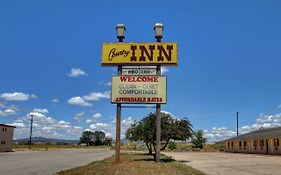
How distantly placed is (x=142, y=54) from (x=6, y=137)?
49.2 m

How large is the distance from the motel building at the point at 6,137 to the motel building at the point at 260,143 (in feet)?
127

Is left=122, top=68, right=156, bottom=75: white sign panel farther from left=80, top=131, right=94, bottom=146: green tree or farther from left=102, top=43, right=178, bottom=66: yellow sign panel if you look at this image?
left=80, top=131, right=94, bottom=146: green tree

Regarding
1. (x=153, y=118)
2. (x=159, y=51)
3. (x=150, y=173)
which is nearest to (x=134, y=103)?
(x=159, y=51)

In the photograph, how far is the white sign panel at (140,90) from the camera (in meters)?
21.6

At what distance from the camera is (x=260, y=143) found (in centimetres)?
5172

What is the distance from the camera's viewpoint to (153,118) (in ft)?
97.9

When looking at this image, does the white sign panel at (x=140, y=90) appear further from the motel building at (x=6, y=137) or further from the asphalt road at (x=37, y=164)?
the motel building at (x=6, y=137)

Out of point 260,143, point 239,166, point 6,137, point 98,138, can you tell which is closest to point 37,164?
point 239,166

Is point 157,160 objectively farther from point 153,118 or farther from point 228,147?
point 228,147

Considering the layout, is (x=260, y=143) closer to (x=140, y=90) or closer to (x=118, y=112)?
(x=140, y=90)

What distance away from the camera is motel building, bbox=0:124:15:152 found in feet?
204

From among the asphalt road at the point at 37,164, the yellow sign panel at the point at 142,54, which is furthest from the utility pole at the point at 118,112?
the asphalt road at the point at 37,164

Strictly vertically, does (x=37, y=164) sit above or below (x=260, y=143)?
below

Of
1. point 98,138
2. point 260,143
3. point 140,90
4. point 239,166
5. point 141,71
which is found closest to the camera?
point 140,90
